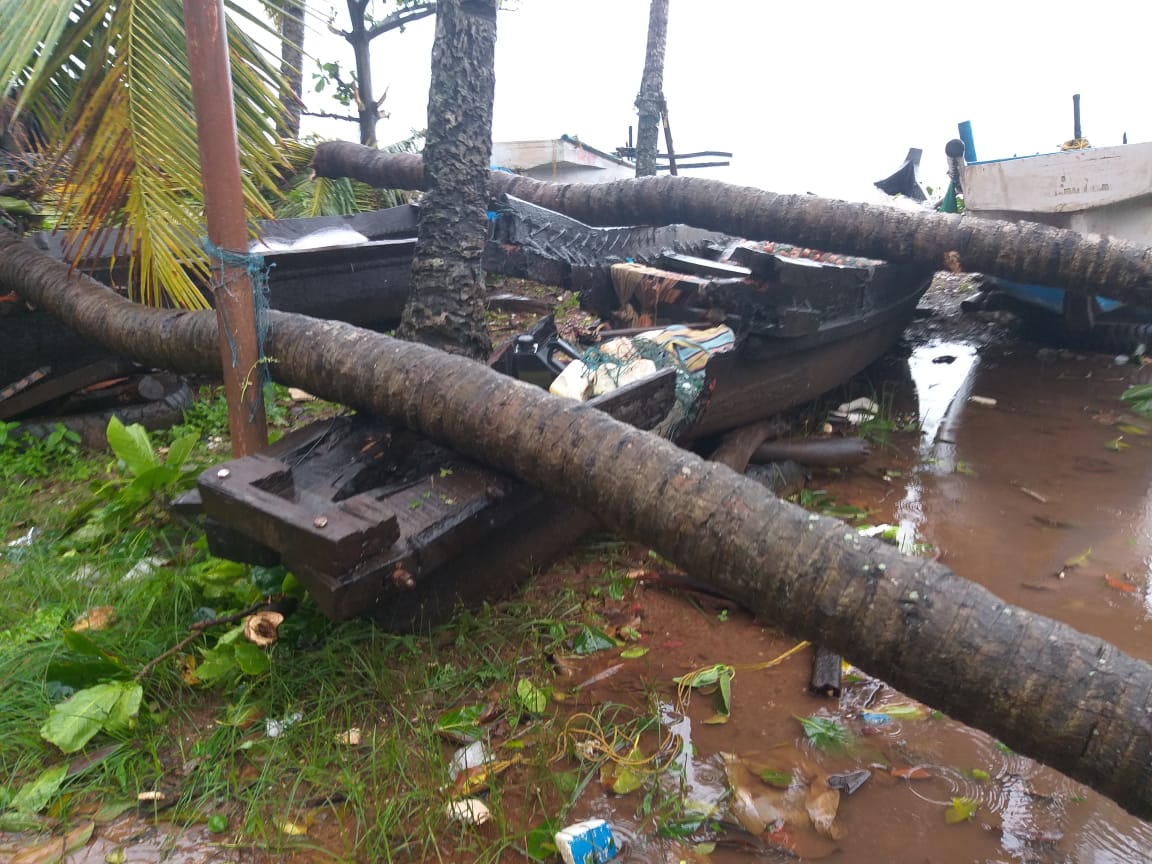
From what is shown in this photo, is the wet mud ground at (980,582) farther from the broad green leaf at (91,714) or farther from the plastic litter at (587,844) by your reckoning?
the broad green leaf at (91,714)

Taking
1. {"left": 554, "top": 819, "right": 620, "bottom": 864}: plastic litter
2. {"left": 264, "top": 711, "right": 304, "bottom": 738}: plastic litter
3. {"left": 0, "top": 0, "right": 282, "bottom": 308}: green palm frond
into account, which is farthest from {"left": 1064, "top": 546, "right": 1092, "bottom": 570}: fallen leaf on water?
{"left": 0, "top": 0, "right": 282, "bottom": 308}: green palm frond

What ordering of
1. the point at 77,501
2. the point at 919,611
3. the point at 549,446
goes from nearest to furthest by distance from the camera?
the point at 919,611 → the point at 549,446 → the point at 77,501

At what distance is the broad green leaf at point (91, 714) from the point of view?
2443 mm

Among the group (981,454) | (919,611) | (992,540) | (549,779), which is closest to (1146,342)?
(981,454)

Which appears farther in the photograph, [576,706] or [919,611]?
[576,706]

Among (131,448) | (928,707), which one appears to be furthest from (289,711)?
(928,707)

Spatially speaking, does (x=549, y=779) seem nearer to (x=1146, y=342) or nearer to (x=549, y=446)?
(x=549, y=446)

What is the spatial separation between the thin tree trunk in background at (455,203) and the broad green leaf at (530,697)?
6.79 feet

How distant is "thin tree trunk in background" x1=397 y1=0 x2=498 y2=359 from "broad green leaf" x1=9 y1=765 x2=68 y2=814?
2.61 meters

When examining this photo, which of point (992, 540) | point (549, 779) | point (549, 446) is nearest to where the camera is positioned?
point (549, 779)

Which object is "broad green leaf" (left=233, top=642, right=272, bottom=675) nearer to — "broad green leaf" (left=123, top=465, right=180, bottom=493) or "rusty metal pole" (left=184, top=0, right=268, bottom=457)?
"rusty metal pole" (left=184, top=0, right=268, bottom=457)

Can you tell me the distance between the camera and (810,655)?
3123 mm

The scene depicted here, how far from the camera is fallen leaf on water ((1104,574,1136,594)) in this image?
3.56 m

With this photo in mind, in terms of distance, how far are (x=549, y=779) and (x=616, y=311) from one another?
4.17m
